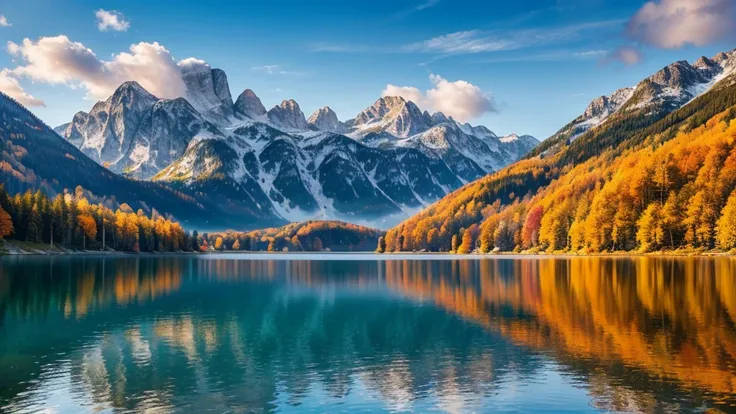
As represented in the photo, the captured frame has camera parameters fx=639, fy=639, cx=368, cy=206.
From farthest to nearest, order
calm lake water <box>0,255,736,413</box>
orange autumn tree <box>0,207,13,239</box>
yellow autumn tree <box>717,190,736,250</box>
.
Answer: orange autumn tree <box>0,207,13,239</box>, yellow autumn tree <box>717,190,736,250</box>, calm lake water <box>0,255,736,413</box>

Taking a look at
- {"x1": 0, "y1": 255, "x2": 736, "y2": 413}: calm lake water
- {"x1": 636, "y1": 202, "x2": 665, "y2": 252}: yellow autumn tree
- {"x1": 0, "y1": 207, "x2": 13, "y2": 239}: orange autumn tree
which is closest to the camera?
{"x1": 0, "y1": 255, "x2": 736, "y2": 413}: calm lake water

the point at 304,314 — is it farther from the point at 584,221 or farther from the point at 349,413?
the point at 584,221

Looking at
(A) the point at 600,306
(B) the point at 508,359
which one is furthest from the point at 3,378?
(A) the point at 600,306

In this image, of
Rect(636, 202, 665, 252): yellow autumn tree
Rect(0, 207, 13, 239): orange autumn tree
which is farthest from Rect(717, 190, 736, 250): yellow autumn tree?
Rect(0, 207, 13, 239): orange autumn tree

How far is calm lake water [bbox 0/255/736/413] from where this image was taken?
28438 mm

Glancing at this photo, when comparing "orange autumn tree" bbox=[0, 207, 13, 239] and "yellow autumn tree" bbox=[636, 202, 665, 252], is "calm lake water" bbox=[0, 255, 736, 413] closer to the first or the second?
"yellow autumn tree" bbox=[636, 202, 665, 252]

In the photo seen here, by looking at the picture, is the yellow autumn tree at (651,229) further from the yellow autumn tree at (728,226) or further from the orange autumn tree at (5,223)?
the orange autumn tree at (5,223)

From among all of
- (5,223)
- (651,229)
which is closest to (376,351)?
(651,229)

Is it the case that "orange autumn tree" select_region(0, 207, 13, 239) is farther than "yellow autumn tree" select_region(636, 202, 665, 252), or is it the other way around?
"orange autumn tree" select_region(0, 207, 13, 239)

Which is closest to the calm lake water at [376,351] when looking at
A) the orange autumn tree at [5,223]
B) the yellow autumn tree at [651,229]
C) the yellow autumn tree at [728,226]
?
the yellow autumn tree at [728,226]

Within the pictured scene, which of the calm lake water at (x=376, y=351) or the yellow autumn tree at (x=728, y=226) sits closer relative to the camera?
the calm lake water at (x=376, y=351)

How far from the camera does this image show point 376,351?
132ft

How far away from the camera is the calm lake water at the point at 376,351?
28.4m

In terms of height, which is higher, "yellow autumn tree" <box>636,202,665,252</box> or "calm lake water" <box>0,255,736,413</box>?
"yellow autumn tree" <box>636,202,665,252</box>
